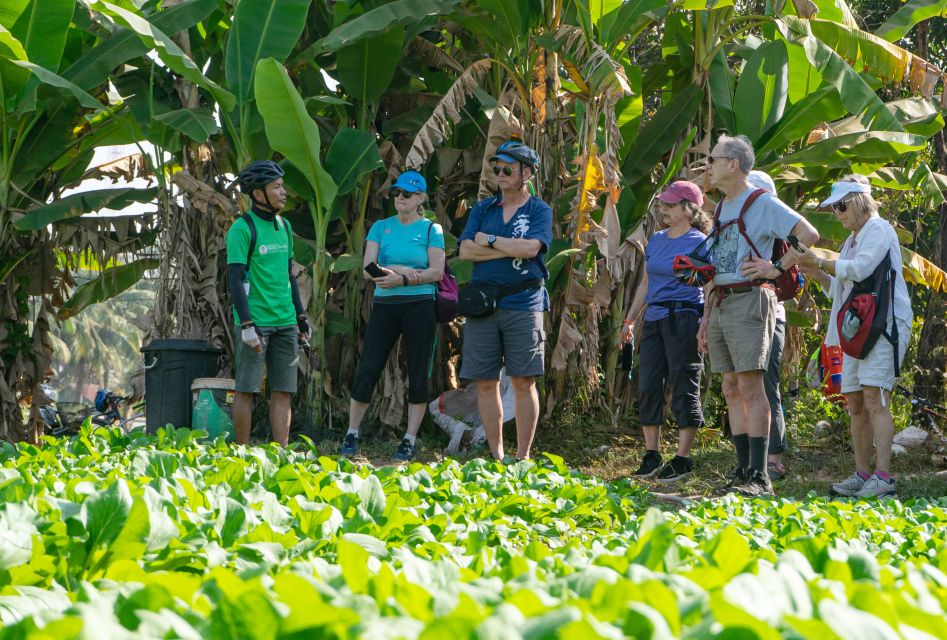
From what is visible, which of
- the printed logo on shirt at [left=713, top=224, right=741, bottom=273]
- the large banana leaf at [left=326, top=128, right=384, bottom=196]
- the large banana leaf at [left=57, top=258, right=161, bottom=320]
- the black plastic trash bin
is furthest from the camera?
the large banana leaf at [left=57, top=258, right=161, bottom=320]

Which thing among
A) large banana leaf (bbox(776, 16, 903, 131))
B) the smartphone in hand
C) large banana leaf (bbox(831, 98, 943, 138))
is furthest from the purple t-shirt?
large banana leaf (bbox(831, 98, 943, 138))

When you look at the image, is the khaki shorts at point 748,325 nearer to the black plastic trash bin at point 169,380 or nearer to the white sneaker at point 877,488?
the white sneaker at point 877,488

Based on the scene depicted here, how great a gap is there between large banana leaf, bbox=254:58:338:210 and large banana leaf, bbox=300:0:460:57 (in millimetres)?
522

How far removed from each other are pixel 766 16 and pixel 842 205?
313 cm

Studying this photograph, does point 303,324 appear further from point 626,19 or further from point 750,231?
point 626,19

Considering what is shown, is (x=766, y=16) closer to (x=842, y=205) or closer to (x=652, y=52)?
(x=842, y=205)

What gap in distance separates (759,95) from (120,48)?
218 inches

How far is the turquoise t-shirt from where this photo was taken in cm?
717

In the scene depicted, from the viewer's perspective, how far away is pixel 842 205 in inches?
254

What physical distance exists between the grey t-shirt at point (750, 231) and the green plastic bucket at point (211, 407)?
3.78 meters

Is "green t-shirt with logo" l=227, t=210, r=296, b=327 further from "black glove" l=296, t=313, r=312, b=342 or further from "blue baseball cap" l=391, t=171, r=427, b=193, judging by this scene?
"blue baseball cap" l=391, t=171, r=427, b=193

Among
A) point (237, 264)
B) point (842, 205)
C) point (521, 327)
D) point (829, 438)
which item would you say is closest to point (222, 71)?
point (237, 264)

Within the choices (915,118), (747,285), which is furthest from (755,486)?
(915,118)

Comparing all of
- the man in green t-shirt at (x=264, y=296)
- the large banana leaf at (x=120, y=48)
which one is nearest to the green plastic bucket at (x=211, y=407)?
the man in green t-shirt at (x=264, y=296)
